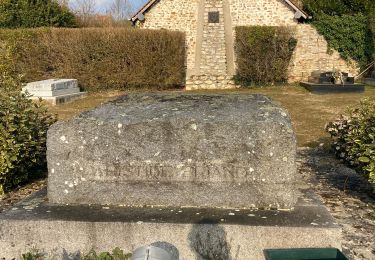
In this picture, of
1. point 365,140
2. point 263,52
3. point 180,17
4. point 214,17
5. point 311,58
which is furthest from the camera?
point 180,17

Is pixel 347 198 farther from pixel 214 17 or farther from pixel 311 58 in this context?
pixel 214 17

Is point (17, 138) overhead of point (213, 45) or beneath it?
beneath

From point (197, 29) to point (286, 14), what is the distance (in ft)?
15.5

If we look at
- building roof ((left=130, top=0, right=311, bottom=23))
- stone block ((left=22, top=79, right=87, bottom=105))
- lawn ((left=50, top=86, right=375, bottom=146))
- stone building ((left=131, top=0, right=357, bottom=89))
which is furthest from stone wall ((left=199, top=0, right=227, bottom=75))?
stone block ((left=22, top=79, right=87, bottom=105))

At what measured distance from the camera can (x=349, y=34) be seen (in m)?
20.6

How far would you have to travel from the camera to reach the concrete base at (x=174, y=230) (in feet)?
9.93

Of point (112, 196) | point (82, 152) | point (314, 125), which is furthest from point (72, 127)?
point (314, 125)

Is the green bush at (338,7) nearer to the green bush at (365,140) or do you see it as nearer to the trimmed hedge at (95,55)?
the trimmed hedge at (95,55)

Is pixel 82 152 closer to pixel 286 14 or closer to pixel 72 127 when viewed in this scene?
pixel 72 127

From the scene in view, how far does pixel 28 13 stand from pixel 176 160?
2214 centimetres

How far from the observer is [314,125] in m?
10.0

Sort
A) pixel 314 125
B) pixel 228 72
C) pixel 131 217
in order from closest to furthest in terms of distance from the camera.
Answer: pixel 131 217 → pixel 314 125 → pixel 228 72

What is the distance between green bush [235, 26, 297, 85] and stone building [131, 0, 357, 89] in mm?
Answer: 916

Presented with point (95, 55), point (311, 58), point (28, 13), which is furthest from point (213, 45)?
point (28, 13)
